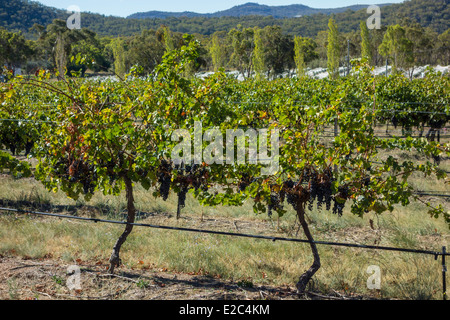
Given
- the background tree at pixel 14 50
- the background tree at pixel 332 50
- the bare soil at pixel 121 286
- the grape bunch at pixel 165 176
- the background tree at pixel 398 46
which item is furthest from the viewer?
the background tree at pixel 14 50

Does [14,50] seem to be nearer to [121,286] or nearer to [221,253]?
[221,253]

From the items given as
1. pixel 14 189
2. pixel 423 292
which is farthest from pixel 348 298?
pixel 14 189

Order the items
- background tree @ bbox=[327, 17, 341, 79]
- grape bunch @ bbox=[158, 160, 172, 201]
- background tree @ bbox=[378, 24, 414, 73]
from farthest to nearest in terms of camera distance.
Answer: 1. background tree @ bbox=[378, 24, 414, 73]
2. background tree @ bbox=[327, 17, 341, 79]
3. grape bunch @ bbox=[158, 160, 172, 201]

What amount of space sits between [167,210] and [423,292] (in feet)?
14.7

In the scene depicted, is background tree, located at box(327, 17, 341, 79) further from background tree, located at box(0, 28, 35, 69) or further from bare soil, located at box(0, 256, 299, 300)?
background tree, located at box(0, 28, 35, 69)

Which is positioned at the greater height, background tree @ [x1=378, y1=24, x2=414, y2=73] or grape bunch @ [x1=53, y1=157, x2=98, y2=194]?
background tree @ [x1=378, y1=24, x2=414, y2=73]

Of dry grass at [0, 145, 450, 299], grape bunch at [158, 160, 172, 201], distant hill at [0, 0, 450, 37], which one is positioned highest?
distant hill at [0, 0, 450, 37]

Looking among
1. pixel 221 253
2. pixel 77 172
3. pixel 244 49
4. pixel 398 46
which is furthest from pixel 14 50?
pixel 221 253

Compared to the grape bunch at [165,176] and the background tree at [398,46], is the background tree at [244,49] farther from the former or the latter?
the grape bunch at [165,176]

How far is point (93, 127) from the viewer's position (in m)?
4.23

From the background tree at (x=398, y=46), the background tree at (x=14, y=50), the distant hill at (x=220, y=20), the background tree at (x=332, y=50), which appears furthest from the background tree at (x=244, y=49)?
the distant hill at (x=220, y=20)

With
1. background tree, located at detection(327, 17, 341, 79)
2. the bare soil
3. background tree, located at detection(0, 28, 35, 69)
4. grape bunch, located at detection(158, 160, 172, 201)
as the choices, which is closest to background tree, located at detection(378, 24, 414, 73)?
background tree, located at detection(327, 17, 341, 79)

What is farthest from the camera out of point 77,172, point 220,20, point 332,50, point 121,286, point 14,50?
point 220,20
